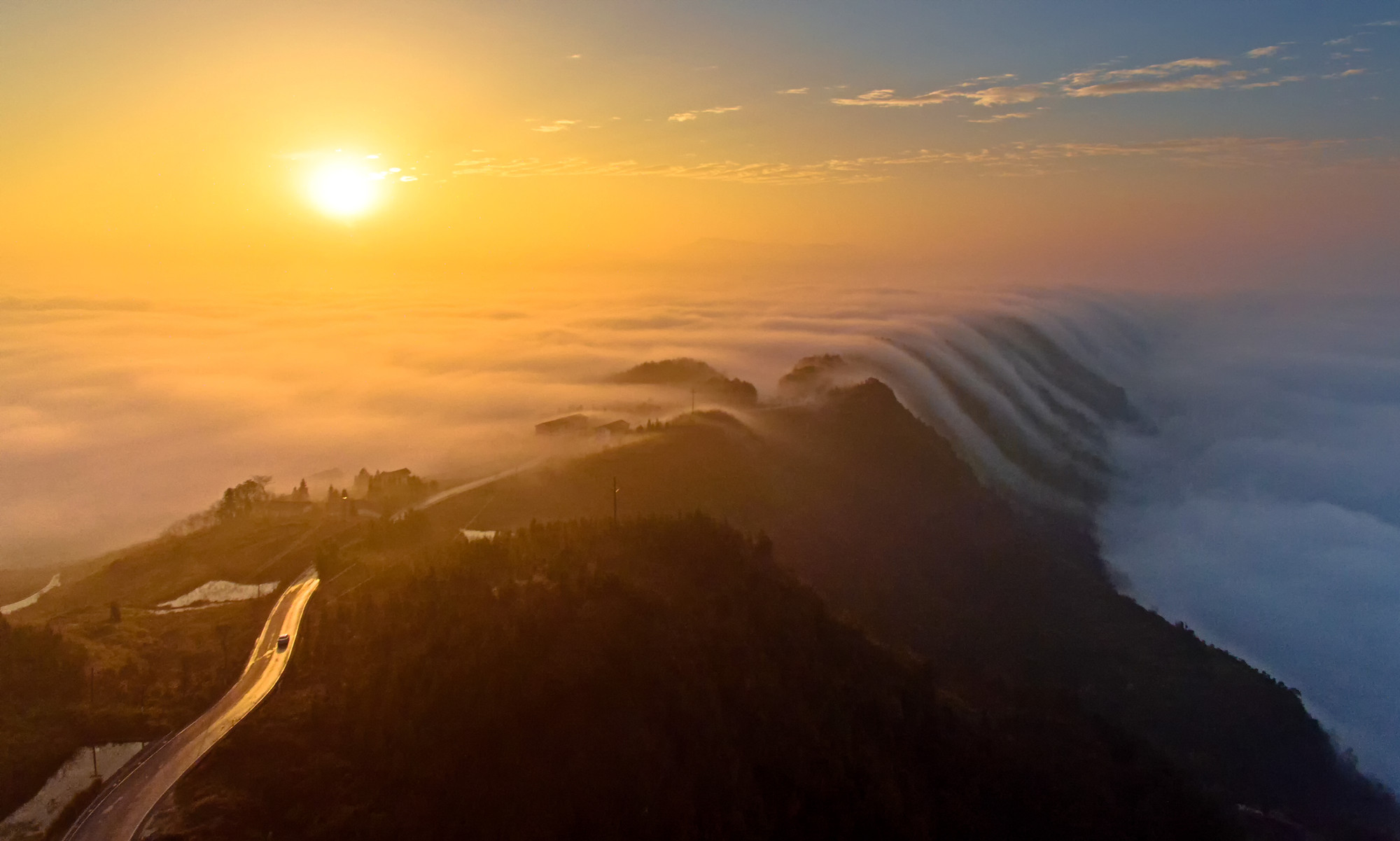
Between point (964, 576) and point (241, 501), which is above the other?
point (241, 501)

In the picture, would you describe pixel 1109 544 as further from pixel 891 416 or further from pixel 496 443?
pixel 496 443

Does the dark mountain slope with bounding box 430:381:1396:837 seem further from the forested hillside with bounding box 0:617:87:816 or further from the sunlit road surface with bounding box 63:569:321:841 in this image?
the forested hillside with bounding box 0:617:87:816

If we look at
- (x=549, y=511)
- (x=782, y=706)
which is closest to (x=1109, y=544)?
(x=549, y=511)

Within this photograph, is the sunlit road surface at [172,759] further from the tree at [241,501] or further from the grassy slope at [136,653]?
the tree at [241,501]

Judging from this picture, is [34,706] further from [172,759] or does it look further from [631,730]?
[631,730]

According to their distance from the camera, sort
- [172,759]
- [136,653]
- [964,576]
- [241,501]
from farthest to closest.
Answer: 1. [964,576]
2. [241,501]
3. [136,653]
4. [172,759]

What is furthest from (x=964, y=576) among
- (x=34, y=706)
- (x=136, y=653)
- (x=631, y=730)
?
(x=34, y=706)

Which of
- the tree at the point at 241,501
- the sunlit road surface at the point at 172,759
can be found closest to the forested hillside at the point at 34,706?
the sunlit road surface at the point at 172,759

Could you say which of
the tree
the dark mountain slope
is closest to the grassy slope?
the tree
